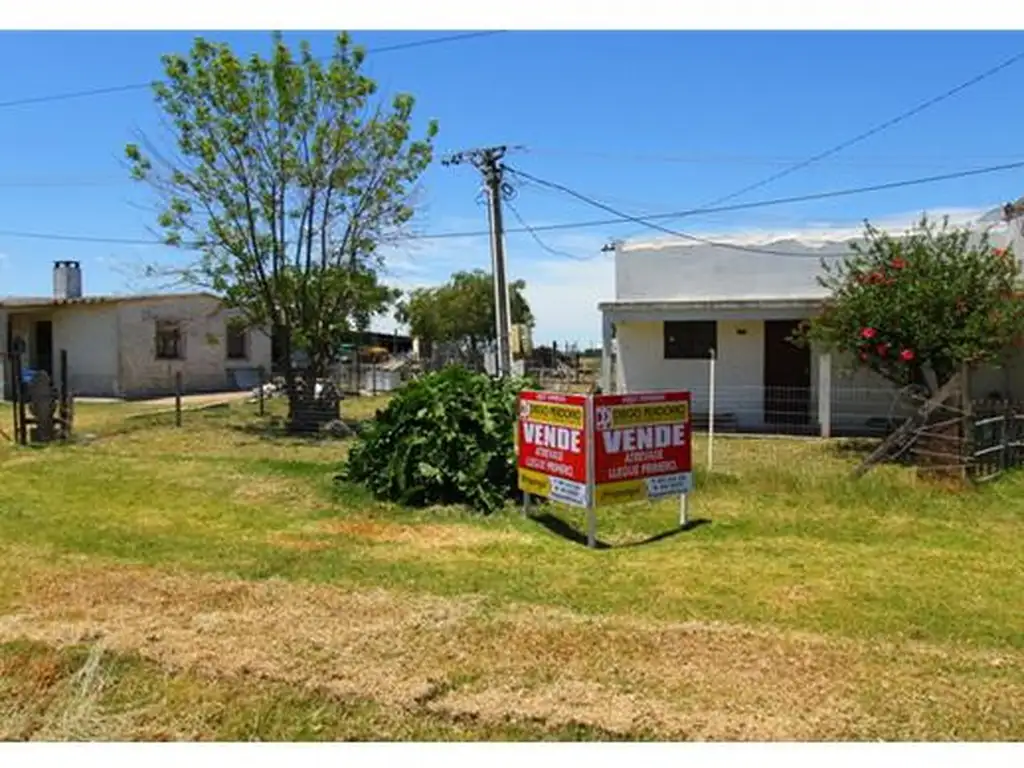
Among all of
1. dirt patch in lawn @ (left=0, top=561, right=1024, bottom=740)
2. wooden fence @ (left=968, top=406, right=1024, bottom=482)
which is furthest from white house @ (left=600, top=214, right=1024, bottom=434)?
dirt patch in lawn @ (left=0, top=561, right=1024, bottom=740)

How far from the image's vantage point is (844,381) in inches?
698

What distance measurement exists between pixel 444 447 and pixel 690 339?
10.8m

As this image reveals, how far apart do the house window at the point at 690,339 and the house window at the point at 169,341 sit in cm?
1647

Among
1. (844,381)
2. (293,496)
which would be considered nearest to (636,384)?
(844,381)

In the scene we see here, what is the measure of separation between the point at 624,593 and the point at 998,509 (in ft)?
15.6

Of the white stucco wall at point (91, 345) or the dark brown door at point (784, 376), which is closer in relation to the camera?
the dark brown door at point (784, 376)

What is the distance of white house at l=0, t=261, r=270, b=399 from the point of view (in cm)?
2712

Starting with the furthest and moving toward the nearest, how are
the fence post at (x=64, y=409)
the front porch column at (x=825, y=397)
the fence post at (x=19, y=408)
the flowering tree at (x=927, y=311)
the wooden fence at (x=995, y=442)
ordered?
the front porch column at (x=825, y=397) < the fence post at (x=64, y=409) < the fence post at (x=19, y=408) < the flowering tree at (x=927, y=311) < the wooden fence at (x=995, y=442)

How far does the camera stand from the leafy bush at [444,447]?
30.7 ft

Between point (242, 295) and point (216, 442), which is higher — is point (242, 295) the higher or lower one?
the higher one

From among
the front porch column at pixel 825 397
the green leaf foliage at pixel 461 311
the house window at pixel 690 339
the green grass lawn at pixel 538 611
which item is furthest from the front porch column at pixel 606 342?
the green leaf foliage at pixel 461 311

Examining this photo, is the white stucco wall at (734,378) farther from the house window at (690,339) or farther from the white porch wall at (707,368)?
the house window at (690,339)

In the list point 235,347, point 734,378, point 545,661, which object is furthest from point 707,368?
point 235,347
